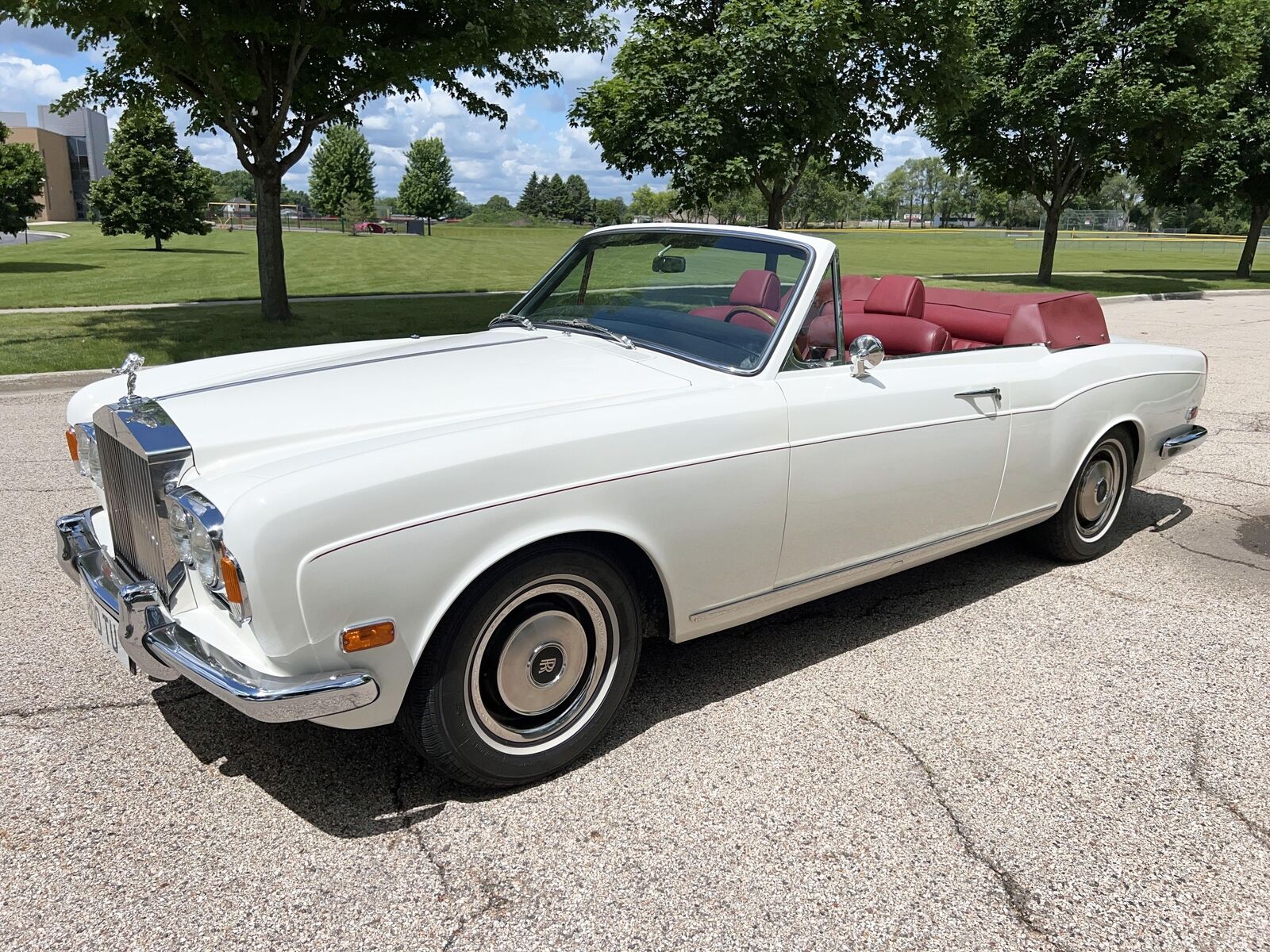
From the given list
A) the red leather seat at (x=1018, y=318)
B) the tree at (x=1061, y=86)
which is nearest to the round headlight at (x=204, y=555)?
the red leather seat at (x=1018, y=318)

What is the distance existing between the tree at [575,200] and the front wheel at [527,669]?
11729 centimetres

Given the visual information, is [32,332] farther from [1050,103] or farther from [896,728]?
[1050,103]

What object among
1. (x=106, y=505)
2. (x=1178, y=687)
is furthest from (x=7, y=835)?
(x=1178, y=687)

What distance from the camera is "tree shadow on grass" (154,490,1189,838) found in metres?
2.79

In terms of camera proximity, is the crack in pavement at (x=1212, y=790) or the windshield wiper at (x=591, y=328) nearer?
the crack in pavement at (x=1212, y=790)

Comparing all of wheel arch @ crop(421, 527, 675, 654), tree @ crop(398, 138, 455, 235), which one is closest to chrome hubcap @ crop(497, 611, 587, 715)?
wheel arch @ crop(421, 527, 675, 654)

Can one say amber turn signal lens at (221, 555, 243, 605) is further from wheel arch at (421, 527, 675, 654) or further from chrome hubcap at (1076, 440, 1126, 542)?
chrome hubcap at (1076, 440, 1126, 542)

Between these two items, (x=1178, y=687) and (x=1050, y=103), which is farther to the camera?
(x=1050, y=103)

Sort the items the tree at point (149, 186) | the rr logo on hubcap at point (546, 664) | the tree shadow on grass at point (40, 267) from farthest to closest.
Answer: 1. the tree at point (149, 186)
2. the tree shadow on grass at point (40, 267)
3. the rr logo on hubcap at point (546, 664)

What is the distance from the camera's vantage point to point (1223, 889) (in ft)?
8.01

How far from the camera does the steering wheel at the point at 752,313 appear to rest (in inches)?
135

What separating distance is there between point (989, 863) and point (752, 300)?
6.54ft

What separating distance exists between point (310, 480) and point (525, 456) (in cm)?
57

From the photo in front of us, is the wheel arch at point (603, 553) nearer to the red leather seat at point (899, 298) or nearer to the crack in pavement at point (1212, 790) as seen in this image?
the crack in pavement at point (1212, 790)
